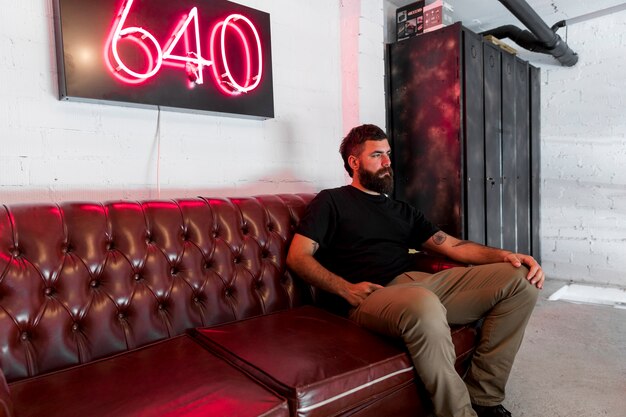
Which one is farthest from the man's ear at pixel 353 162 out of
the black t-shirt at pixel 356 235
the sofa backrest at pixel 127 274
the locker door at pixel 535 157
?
the locker door at pixel 535 157

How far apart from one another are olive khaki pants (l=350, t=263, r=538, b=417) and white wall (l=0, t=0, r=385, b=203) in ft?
3.56

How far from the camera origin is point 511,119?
12.2 ft

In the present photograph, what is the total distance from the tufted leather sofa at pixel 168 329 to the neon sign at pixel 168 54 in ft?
1.85

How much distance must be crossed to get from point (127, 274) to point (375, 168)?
4.06 ft

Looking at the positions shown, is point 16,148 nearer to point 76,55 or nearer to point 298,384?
point 76,55

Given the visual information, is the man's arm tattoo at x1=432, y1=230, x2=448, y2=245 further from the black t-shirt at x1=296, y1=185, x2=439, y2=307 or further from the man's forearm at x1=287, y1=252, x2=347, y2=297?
the man's forearm at x1=287, y1=252, x2=347, y2=297

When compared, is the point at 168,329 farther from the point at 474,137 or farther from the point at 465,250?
the point at 474,137

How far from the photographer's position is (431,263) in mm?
2049

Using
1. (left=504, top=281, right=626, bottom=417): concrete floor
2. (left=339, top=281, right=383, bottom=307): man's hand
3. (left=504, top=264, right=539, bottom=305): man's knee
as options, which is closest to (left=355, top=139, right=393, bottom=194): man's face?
(left=339, top=281, right=383, bottom=307): man's hand

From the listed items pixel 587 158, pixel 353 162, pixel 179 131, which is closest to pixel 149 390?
pixel 179 131

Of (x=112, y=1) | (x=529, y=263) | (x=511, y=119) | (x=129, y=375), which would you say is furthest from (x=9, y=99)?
(x=511, y=119)

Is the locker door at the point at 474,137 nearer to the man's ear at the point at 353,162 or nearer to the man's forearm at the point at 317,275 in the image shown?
the man's ear at the point at 353,162

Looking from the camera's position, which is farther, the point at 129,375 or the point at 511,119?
the point at 511,119

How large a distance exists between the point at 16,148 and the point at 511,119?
3.64 metres
